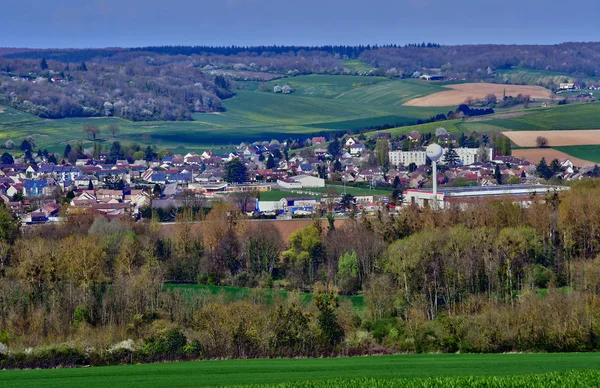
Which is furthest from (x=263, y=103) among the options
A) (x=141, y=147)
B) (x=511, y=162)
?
(x=511, y=162)

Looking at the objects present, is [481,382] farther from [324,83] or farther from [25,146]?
[324,83]

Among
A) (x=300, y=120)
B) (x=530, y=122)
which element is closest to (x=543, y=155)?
(x=530, y=122)

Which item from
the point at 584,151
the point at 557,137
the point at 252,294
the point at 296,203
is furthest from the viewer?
the point at 557,137

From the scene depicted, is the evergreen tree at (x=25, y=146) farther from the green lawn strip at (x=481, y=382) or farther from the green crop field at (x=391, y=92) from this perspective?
the green lawn strip at (x=481, y=382)

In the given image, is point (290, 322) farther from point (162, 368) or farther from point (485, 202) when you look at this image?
point (485, 202)

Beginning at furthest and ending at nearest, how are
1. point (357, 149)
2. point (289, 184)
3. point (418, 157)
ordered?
point (357, 149) < point (418, 157) < point (289, 184)

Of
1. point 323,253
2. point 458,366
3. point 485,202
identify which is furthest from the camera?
point 485,202

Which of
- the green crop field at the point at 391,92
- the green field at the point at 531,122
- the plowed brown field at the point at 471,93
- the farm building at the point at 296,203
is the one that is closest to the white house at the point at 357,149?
the green field at the point at 531,122
